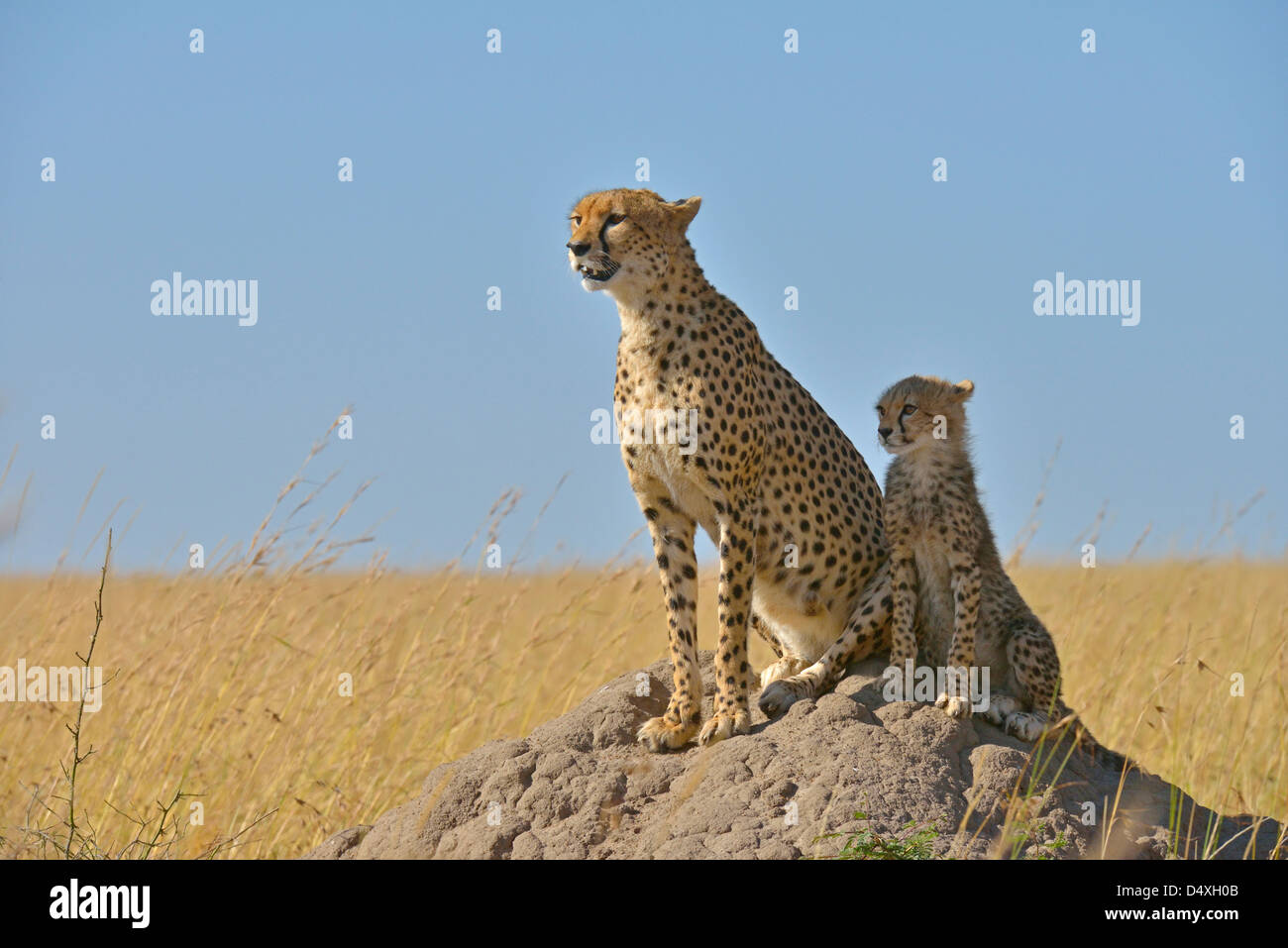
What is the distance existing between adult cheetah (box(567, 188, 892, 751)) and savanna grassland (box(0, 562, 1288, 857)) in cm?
135

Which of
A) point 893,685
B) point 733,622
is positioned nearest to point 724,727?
point 733,622

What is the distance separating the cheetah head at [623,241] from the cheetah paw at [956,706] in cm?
167

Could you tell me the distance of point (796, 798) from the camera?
3.69 m

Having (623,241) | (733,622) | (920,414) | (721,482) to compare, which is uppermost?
(623,241)

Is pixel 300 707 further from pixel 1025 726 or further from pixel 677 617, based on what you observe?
pixel 1025 726

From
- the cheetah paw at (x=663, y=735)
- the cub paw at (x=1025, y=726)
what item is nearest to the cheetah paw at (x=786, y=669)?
the cheetah paw at (x=663, y=735)

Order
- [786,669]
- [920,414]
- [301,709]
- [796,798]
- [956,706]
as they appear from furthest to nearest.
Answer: [301,709]
[786,669]
[920,414]
[956,706]
[796,798]

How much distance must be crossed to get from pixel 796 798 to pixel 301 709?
273 centimetres

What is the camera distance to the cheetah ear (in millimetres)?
4477

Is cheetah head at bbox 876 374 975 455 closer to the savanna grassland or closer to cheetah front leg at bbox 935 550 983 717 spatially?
cheetah front leg at bbox 935 550 983 717

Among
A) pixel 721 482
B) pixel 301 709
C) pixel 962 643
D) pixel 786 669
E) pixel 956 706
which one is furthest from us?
pixel 301 709
